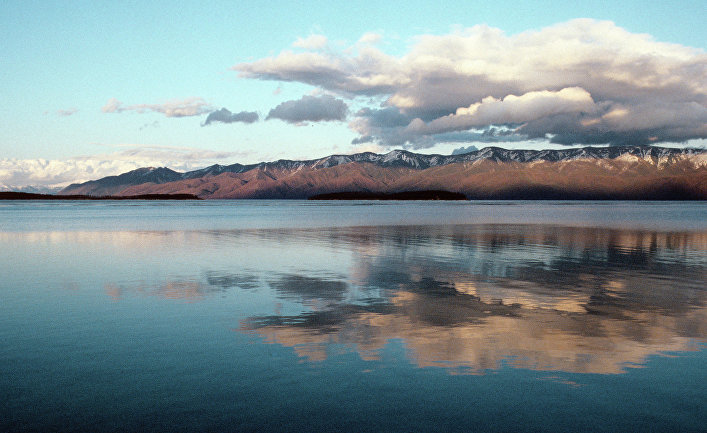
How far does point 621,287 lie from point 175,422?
18238 millimetres

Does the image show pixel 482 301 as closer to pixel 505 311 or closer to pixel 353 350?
pixel 505 311

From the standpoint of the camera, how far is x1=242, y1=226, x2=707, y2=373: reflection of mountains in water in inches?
471

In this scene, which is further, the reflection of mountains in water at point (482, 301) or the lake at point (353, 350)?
the reflection of mountains in water at point (482, 301)

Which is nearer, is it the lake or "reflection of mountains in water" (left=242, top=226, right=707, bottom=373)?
the lake

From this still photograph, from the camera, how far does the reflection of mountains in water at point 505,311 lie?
12.0 metres

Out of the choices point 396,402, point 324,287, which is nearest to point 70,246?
point 324,287

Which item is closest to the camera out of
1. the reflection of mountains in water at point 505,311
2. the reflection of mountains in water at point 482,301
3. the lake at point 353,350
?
the lake at point 353,350

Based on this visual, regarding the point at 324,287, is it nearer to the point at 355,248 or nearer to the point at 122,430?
the point at 122,430

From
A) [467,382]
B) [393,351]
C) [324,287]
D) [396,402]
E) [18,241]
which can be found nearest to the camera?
[396,402]

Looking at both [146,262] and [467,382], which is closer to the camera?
[467,382]

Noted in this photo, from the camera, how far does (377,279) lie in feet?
75.4

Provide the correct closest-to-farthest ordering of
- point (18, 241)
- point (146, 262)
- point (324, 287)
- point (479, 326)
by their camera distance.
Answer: point (479, 326)
point (324, 287)
point (146, 262)
point (18, 241)

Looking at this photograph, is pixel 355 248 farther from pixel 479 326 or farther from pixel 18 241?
pixel 18 241

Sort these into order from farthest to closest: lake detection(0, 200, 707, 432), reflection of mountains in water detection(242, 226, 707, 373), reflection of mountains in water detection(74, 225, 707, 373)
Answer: reflection of mountains in water detection(74, 225, 707, 373) < reflection of mountains in water detection(242, 226, 707, 373) < lake detection(0, 200, 707, 432)
